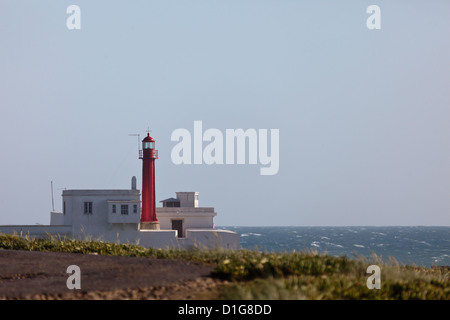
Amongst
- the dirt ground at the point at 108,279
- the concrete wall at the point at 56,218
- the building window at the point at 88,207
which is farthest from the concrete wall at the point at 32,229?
the dirt ground at the point at 108,279

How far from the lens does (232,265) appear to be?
1343cm

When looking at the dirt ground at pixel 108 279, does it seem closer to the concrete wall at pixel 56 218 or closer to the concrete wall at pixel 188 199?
the concrete wall at pixel 56 218

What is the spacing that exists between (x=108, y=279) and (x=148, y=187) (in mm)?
39527

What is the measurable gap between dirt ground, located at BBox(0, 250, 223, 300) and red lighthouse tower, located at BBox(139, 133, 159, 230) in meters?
34.9

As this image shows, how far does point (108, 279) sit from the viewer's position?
527 inches

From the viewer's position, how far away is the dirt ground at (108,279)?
12047mm

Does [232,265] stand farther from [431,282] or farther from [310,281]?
[431,282]

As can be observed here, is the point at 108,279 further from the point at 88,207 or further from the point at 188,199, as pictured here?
the point at 188,199

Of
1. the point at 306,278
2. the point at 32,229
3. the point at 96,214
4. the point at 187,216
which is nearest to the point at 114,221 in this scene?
the point at 96,214

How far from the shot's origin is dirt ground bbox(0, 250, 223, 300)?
39.5 ft
